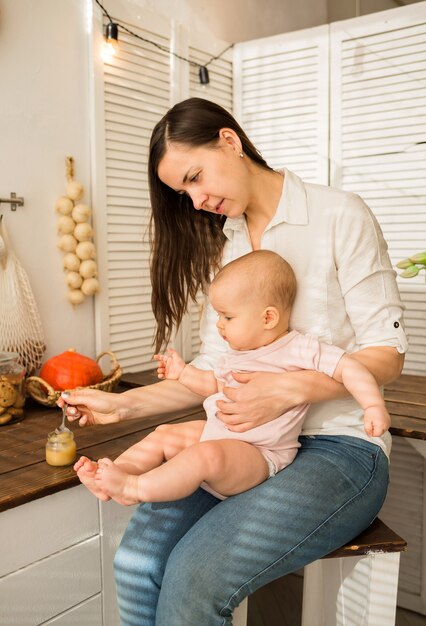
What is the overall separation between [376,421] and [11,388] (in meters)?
1.11

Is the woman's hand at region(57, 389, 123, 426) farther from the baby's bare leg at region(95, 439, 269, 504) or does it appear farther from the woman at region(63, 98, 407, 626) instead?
the baby's bare leg at region(95, 439, 269, 504)

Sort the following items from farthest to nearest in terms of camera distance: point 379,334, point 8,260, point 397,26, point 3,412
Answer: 1. point 397,26
2. point 8,260
3. point 3,412
4. point 379,334

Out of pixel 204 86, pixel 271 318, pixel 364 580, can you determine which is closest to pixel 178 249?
pixel 271 318

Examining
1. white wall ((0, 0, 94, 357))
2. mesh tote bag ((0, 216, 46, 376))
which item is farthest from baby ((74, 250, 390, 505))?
white wall ((0, 0, 94, 357))

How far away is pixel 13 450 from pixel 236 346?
2.21 feet

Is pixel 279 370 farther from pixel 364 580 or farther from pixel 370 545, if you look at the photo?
pixel 364 580

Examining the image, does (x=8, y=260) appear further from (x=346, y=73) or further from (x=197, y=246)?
(x=346, y=73)

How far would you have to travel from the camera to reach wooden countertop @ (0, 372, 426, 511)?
4.50 ft

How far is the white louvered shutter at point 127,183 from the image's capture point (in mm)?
2246

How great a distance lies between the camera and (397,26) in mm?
2361

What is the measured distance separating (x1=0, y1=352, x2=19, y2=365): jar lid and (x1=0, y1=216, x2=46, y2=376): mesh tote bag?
99 mm

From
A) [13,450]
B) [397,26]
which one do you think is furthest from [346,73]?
[13,450]

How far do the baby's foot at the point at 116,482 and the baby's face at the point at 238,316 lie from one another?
0.36m

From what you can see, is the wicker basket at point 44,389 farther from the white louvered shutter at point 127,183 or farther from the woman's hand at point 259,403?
the woman's hand at point 259,403
